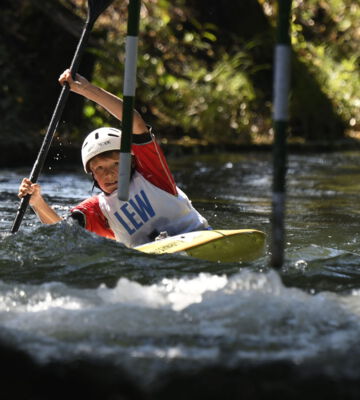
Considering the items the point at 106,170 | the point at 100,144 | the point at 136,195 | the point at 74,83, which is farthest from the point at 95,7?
the point at 136,195

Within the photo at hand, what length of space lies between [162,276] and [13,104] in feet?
24.2

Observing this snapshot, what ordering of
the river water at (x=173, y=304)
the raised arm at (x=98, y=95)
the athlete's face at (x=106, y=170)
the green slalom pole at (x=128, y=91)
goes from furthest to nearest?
the athlete's face at (x=106, y=170) < the raised arm at (x=98, y=95) < the green slalom pole at (x=128, y=91) < the river water at (x=173, y=304)

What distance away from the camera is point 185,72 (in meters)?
13.4

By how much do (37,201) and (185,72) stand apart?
8530 mm

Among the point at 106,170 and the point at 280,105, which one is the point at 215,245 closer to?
the point at 106,170

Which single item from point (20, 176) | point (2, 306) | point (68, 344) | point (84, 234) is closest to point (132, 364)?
point (68, 344)

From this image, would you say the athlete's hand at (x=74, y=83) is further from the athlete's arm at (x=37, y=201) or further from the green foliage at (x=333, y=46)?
the green foliage at (x=333, y=46)

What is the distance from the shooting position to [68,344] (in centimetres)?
305

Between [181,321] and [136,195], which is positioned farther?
[136,195]

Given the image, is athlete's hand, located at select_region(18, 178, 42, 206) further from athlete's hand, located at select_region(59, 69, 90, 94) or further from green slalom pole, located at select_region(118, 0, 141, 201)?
green slalom pole, located at select_region(118, 0, 141, 201)

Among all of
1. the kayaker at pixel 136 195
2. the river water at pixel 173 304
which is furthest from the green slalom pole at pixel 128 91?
the kayaker at pixel 136 195

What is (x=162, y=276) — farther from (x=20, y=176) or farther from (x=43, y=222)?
(x=20, y=176)

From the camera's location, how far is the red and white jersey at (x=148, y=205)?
5.02 metres

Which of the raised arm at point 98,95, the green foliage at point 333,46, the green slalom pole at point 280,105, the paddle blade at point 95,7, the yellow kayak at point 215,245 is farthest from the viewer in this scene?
the green foliage at point 333,46
